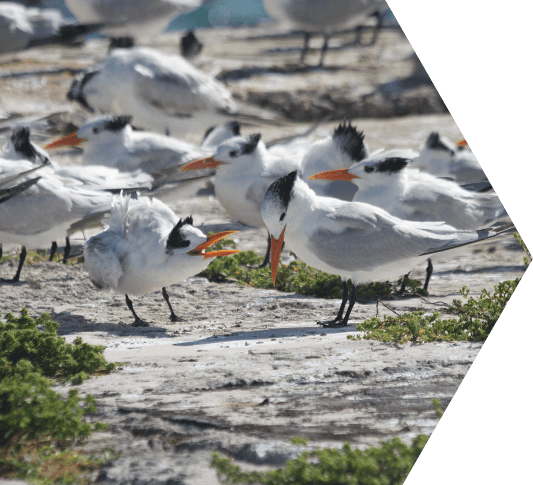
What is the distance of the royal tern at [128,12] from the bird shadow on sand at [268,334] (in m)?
8.10

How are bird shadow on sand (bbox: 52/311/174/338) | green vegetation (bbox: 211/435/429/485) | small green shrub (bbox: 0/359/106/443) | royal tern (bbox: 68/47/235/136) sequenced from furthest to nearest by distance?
royal tern (bbox: 68/47/235/136)
bird shadow on sand (bbox: 52/311/174/338)
small green shrub (bbox: 0/359/106/443)
green vegetation (bbox: 211/435/429/485)

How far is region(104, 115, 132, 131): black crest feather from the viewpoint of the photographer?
704 centimetres

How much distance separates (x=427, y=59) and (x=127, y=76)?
4.63m

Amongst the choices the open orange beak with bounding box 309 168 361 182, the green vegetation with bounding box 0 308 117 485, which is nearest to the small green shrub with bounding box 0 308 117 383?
the green vegetation with bounding box 0 308 117 485

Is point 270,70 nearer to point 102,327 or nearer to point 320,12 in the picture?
point 320,12

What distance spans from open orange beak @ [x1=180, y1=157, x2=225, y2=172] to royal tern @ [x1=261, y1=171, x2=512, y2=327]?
6.17ft

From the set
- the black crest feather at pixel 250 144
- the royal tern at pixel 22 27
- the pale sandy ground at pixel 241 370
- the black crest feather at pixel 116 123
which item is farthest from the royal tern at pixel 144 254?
the royal tern at pixel 22 27

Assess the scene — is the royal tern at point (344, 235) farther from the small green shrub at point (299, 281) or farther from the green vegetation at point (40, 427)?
the green vegetation at point (40, 427)

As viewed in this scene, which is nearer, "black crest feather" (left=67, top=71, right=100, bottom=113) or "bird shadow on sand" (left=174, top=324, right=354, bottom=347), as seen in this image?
"bird shadow on sand" (left=174, top=324, right=354, bottom=347)

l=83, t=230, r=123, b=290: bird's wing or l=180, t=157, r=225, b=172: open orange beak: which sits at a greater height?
l=180, t=157, r=225, b=172: open orange beak

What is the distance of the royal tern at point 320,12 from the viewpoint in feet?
38.2

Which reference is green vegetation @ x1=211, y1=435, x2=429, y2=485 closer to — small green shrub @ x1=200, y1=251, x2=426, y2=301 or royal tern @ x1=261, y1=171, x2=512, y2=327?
royal tern @ x1=261, y1=171, x2=512, y2=327

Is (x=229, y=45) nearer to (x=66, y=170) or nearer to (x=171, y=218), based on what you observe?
(x=66, y=170)

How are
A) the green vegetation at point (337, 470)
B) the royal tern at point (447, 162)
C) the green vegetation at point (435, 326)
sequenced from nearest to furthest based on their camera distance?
the green vegetation at point (337, 470) < the green vegetation at point (435, 326) < the royal tern at point (447, 162)
